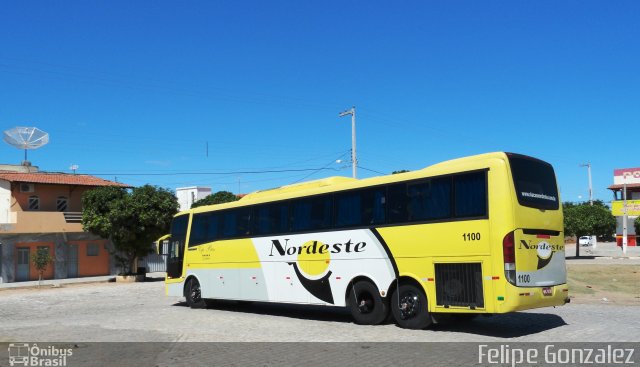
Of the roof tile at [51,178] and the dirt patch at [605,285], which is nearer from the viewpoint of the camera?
the dirt patch at [605,285]

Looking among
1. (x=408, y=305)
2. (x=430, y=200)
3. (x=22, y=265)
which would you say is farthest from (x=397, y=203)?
(x=22, y=265)

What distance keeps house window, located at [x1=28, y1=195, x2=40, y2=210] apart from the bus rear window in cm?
3817

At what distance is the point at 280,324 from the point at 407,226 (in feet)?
13.6

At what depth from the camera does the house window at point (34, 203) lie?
4022cm

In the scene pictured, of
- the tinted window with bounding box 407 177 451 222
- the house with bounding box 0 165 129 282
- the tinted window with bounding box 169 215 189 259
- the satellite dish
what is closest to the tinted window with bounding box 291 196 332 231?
the tinted window with bounding box 407 177 451 222

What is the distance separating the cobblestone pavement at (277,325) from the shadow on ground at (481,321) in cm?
2

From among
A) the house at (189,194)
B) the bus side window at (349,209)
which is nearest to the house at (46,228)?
the house at (189,194)

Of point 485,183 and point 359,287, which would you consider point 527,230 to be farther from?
point 359,287

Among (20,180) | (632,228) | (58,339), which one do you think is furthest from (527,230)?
(632,228)

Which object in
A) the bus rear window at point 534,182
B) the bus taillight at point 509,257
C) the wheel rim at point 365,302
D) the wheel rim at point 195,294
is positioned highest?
the bus rear window at point 534,182

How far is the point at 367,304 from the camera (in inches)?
514

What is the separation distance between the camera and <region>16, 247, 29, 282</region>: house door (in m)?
38.5

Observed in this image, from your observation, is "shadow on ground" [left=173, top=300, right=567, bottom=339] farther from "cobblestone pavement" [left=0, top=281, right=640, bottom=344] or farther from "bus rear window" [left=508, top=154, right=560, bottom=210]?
"bus rear window" [left=508, top=154, right=560, bottom=210]

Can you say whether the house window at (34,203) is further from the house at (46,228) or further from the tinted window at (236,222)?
the tinted window at (236,222)
